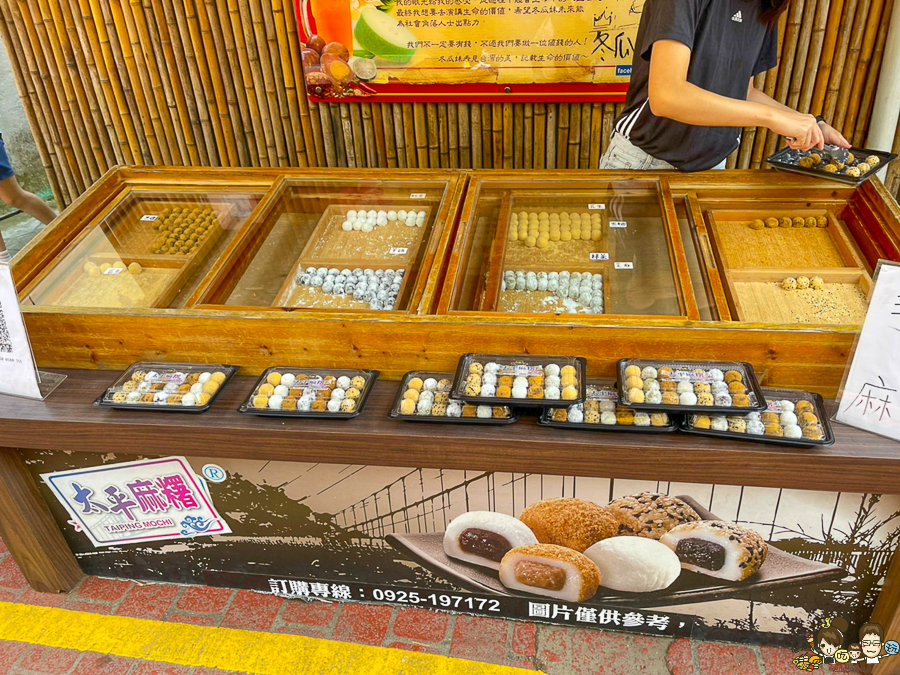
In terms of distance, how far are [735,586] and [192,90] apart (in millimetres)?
4802

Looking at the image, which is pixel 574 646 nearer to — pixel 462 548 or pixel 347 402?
pixel 462 548

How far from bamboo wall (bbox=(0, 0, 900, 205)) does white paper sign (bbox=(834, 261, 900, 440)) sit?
2.91 meters

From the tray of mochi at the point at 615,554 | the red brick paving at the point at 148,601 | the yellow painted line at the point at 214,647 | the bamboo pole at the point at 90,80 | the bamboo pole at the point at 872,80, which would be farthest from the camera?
the bamboo pole at the point at 90,80

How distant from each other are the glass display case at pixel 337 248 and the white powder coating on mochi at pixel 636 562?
1.10 metres

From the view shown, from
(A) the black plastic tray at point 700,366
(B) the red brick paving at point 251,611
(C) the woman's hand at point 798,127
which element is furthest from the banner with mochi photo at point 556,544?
(C) the woman's hand at point 798,127

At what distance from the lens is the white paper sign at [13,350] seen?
216 centimetres

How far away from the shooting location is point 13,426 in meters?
2.26

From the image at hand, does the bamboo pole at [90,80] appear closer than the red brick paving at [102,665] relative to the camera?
No

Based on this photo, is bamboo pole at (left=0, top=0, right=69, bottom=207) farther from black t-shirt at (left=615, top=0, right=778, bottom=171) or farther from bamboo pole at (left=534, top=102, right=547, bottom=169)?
black t-shirt at (left=615, top=0, right=778, bottom=171)

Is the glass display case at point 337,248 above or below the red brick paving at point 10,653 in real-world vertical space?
above

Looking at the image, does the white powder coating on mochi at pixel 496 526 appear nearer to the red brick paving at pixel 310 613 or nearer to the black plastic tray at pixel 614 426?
the black plastic tray at pixel 614 426

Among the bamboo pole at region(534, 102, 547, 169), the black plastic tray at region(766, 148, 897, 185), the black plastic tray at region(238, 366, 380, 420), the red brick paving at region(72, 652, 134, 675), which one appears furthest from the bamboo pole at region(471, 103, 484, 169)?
the red brick paving at region(72, 652, 134, 675)

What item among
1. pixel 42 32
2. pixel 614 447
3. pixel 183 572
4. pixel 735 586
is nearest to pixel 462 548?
pixel 614 447

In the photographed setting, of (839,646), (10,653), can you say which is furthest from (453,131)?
(10,653)
